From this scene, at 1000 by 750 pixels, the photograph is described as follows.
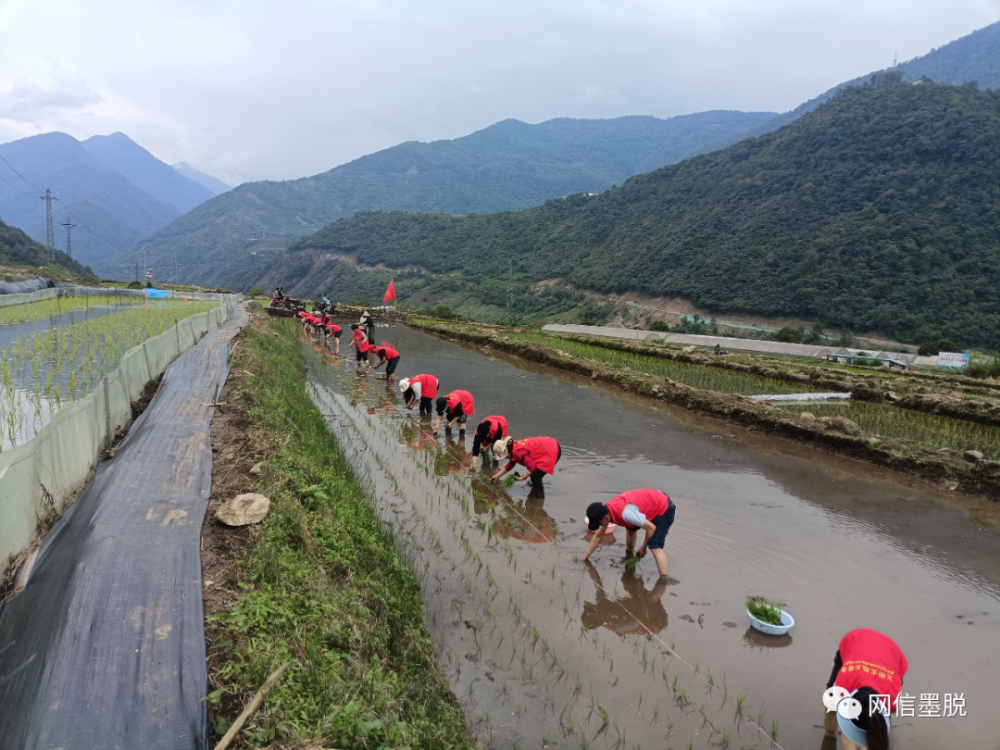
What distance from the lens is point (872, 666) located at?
3.46 meters

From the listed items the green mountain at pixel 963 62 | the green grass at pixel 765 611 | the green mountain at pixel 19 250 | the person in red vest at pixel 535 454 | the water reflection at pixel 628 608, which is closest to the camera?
the green grass at pixel 765 611

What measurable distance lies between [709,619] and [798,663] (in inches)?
32.0

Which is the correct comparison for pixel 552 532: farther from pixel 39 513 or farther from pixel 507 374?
pixel 507 374

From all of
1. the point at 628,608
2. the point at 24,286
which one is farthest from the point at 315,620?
the point at 24,286

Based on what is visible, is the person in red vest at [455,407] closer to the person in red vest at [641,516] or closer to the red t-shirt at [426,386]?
the red t-shirt at [426,386]

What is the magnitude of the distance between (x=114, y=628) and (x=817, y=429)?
1172cm

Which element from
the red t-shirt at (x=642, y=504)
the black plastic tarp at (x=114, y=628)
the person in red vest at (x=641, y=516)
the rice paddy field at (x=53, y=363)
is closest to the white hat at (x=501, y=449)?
the person in red vest at (x=641, y=516)

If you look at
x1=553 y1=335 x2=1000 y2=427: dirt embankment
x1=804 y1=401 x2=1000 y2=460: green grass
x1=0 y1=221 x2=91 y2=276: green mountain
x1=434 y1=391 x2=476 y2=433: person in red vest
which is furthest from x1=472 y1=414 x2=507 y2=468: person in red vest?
x1=0 y1=221 x2=91 y2=276: green mountain

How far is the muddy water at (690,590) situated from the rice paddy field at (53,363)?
4.45 m

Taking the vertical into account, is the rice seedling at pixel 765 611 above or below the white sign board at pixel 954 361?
below

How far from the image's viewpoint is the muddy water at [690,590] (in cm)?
425

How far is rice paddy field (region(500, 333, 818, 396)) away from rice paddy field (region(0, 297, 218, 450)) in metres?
14.3

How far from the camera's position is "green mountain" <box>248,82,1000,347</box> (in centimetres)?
3724

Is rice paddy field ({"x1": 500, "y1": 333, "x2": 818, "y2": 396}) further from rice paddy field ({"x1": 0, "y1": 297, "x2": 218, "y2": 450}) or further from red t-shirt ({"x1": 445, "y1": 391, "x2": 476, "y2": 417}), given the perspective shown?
rice paddy field ({"x1": 0, "y1": 297, "x2": 218, "y2": 450})
